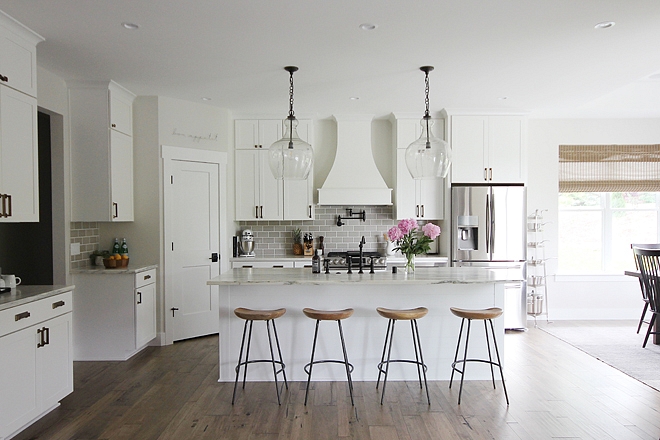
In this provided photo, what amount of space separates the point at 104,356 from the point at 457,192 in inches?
168

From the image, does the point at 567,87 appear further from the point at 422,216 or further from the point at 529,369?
the point at 529,369

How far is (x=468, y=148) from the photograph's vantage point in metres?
5.82

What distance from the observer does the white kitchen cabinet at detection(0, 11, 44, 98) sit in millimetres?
3113

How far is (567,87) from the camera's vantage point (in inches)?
189

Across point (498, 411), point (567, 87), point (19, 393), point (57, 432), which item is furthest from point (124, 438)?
point (567, 87)

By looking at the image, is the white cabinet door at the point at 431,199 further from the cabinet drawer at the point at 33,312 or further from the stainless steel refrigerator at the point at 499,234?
the cabinet drawer at the point at 33,312

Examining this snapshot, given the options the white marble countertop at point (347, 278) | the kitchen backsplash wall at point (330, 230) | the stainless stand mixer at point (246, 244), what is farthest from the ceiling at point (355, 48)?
the white marble countertop at point (347, 278)

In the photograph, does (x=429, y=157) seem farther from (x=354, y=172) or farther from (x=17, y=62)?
(x=17, y=62)

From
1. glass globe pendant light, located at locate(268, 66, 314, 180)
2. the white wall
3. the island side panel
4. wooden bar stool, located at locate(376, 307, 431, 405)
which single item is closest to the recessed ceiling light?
the island side panel

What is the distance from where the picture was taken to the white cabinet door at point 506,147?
584 centimetres

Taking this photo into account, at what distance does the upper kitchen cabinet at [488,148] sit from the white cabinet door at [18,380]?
15.3 ft

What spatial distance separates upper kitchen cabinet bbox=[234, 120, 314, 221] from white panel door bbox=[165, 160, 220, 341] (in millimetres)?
440

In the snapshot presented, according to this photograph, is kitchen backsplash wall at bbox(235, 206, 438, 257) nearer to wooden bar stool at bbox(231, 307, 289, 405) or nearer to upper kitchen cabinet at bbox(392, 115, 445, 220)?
upper kitchen cabinet at bbox(392, 115, 445, 220)

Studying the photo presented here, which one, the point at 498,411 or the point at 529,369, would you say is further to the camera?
the point at 529,369
